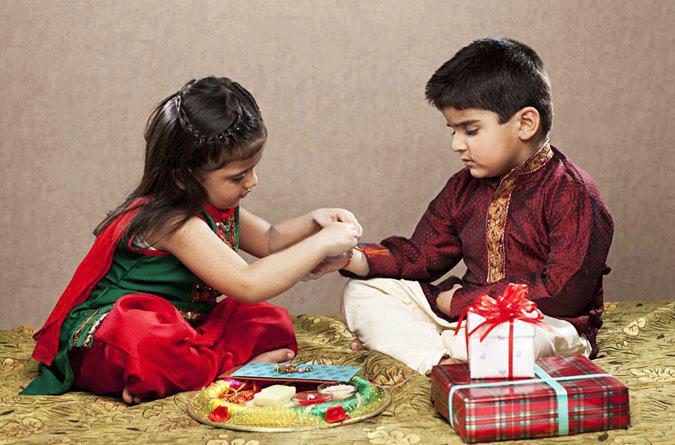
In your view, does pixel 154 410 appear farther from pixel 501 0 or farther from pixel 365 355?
pixel 501 0

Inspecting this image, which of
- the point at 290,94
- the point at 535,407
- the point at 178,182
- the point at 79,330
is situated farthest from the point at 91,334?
the point at 290,94

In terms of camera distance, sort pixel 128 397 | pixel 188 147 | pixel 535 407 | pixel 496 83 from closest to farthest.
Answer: pixel 535 407 < pixel 128 397 < pixel 188 147 < pixel 496 83

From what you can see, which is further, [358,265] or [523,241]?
[358,265]

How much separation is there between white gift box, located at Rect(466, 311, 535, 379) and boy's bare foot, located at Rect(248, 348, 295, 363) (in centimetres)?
53

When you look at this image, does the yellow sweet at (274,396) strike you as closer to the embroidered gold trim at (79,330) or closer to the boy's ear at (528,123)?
the embroidered gold trim at (79,330)

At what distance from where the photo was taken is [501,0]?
2543 millimetres

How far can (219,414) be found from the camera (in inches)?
51.9

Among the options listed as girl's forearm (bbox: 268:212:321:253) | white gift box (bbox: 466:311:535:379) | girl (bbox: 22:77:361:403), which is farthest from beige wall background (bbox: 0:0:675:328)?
white gift box (bbox: 466:311:535:379)

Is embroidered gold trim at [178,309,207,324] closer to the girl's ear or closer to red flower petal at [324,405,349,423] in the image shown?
the girl's ear

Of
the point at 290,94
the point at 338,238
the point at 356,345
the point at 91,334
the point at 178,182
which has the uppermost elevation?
the point at 290,94

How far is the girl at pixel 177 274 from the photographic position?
153 centimetres

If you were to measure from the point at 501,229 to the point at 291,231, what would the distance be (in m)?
0.46

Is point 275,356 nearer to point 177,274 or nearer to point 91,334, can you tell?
point 177,274

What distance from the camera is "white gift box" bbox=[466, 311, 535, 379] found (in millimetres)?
1270
